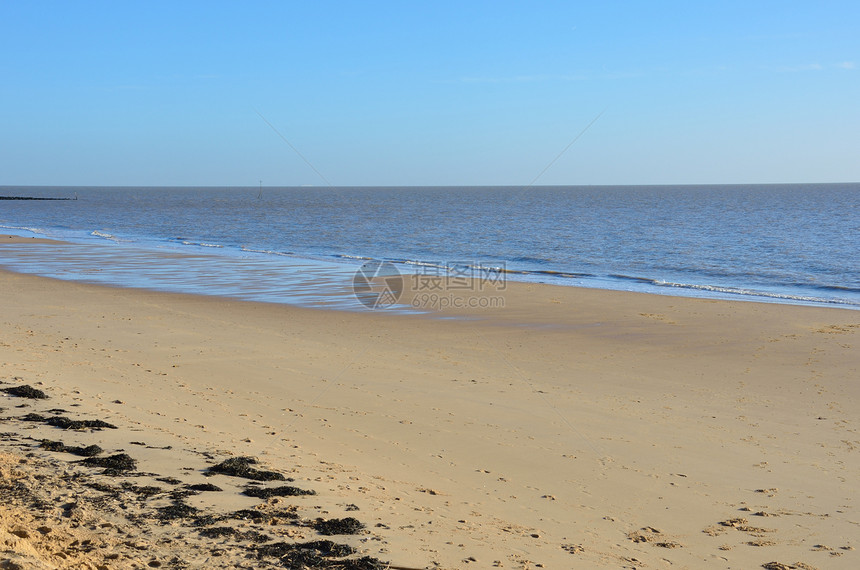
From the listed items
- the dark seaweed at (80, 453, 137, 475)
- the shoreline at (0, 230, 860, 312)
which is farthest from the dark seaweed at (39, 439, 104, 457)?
the shoreline at (0, 230, 860, 312)

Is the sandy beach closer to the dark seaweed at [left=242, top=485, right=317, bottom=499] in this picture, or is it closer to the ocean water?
the dark seaweed at [left=242, top=485, right=317, bottom=499]

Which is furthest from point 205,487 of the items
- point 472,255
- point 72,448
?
point 472,255

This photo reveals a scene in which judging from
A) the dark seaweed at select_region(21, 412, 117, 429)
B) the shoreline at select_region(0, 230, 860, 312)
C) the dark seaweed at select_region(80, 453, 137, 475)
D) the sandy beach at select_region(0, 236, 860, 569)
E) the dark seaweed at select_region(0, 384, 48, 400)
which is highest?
the shoreline at select_region(0, 230, 860, 312)

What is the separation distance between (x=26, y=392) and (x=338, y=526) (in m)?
4.83

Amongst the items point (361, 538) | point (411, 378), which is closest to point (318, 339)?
point (411, 378)

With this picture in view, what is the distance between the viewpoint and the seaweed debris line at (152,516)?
13.6ft

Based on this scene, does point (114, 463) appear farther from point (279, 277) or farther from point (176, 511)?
point (279, 277)

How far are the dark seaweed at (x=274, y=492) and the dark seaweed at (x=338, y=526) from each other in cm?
55

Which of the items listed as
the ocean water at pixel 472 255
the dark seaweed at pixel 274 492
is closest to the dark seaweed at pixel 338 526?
the dark seaweed at pixel 274 492

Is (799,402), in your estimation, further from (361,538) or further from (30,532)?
(30,532)

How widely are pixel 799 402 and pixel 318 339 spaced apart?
7945mm

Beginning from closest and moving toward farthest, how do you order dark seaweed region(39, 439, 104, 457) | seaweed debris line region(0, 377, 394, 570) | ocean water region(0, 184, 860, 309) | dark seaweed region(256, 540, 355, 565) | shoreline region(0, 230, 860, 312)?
seaweed debris line region(0, 377, 394, 570) < dark seaweed region(256, 540, 355, 565) < dark seaweed region(39, 439, 104, 457) < shoreline region(0, 230, 860, 312) < ocean water region(0, 184, 860, 309)

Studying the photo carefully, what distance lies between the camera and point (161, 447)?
6.28m

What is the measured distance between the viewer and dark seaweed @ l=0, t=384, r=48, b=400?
769cm
